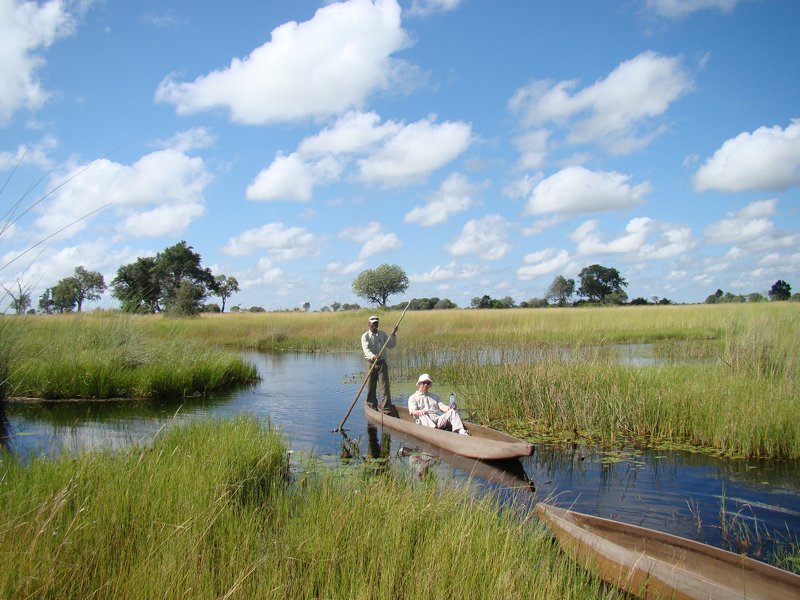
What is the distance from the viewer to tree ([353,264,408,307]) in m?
80.9

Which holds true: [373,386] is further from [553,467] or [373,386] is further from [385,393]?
[553,467]

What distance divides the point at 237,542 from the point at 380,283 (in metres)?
76.6

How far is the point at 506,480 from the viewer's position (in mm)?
8633

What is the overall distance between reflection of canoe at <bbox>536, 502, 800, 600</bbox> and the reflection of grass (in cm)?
1224

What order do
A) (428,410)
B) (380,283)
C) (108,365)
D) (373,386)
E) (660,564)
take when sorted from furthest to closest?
(380,283), (108,365), (373,386), (428,410), (660,564)

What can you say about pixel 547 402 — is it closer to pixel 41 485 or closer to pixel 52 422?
pixel 41 485

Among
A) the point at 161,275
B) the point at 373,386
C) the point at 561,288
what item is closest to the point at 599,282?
the point at 561,288

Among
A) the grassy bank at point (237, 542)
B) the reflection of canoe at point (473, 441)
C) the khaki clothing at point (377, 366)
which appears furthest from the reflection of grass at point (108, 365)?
the grassy bank at point (237, 542)

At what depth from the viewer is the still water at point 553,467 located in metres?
7.02

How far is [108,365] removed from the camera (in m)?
15.6

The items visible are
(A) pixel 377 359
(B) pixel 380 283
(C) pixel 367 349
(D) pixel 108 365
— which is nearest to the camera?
(A) pixel 377 359

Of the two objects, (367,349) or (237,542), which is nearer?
(237,542)

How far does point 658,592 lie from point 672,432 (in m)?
6.57

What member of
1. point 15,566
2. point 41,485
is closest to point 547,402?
point 41,485
